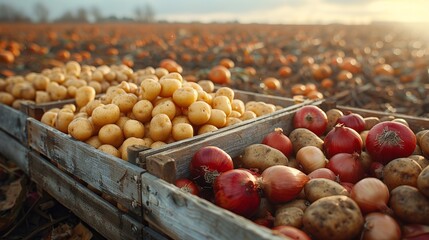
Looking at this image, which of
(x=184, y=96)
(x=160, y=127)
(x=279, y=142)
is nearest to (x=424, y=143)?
(x=279, y=142)

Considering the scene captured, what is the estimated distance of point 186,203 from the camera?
87.2 inches

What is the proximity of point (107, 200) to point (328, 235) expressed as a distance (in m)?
1.83

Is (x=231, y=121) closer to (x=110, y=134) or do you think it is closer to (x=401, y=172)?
(x=110, y=134)

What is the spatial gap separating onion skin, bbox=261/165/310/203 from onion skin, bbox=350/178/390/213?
38 centimetres

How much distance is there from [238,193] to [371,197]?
0.87m

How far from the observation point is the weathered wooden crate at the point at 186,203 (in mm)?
1971

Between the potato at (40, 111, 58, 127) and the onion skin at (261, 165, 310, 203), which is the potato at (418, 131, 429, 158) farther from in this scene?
the potato at (40, 111, 58, 127)

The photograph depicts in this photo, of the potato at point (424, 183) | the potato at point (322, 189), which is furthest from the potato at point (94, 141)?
the potato at point (424, 183)

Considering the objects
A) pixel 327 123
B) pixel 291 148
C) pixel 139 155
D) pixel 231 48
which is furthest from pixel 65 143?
pixel 231 48

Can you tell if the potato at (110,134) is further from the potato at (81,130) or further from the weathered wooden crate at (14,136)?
the weathered wooden crate at (14,136)

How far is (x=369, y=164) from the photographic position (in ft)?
10.2

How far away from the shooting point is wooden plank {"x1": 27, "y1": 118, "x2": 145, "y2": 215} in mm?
2668

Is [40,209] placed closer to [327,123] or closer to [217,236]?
[217,236]

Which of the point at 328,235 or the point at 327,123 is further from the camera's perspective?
the point at 327,123
